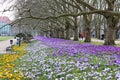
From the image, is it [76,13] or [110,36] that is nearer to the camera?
[76,13]

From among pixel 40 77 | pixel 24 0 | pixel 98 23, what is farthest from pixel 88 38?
pixel 40 77

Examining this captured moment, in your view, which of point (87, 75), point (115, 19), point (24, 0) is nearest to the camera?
point (87, 75)

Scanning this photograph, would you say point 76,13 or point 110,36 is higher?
point 76,13

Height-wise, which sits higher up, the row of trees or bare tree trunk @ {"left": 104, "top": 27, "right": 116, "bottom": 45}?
the row of trees

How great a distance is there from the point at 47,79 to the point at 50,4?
1376 inches

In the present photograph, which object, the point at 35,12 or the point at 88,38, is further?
the point at 35,12

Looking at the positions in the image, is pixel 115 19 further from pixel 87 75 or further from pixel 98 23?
pixel 98 23

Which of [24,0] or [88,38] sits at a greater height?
[24,0]

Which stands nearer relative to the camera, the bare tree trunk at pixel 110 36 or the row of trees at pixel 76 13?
the row of trees at pixel 76 13

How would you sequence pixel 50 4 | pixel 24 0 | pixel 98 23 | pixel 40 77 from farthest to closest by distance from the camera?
pixel 98 23 → pixel 50 4 → pixel 24 0 → pixel 40 77

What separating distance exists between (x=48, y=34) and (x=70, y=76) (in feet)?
279

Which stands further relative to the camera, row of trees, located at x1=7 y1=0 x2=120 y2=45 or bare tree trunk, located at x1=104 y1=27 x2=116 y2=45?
bare tree trunk, located at x1=104 y1=27 x2=116 y2=45

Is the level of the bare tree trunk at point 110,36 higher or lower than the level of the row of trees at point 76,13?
lower

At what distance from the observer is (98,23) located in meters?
58.1
